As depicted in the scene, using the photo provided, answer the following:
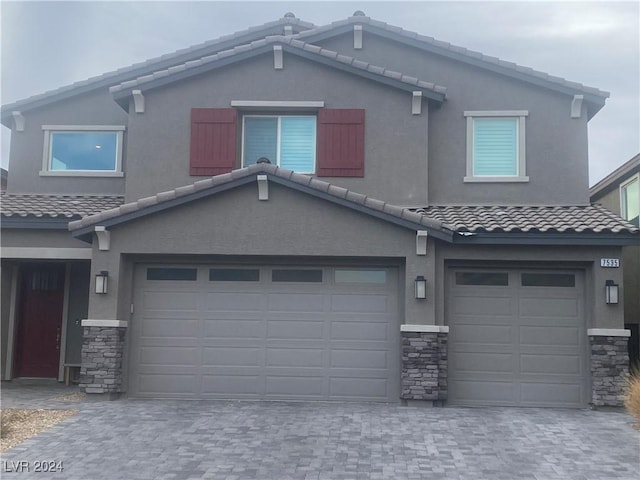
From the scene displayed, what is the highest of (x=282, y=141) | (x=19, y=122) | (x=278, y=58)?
(x=278, y=58)

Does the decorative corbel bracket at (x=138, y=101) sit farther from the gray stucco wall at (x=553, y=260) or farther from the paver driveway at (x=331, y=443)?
the gray stucco wall at (x=553, y=260)

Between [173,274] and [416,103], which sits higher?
[416,103]

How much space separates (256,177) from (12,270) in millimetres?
6831

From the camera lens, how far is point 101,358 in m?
11.8

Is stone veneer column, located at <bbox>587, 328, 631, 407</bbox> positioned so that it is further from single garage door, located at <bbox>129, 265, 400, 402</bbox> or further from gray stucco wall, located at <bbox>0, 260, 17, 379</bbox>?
gray stucco wall, located at <bbox>0, 260, 17, 379</bbox>

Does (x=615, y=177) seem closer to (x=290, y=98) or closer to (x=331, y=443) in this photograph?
(x=290, y=98)

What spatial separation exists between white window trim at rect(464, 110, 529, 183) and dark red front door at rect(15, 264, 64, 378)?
9155 millimetres

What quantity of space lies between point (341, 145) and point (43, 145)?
6.93 metres

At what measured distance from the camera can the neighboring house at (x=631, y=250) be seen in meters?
16.3

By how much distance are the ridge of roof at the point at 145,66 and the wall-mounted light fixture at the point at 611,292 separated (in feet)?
29.5

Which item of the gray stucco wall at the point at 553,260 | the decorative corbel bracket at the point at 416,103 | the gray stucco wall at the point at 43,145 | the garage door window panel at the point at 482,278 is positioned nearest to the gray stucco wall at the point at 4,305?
the gray stucco wall at the point at 43,145

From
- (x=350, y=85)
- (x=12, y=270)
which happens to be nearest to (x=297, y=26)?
(x=350, y=85)

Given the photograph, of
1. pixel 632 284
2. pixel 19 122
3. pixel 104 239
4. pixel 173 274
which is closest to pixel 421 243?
pixel 173 274

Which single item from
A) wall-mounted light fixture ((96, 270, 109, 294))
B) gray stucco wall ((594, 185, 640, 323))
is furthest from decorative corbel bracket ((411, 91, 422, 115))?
gray stucco wall ((594, 185, 640, 323))
